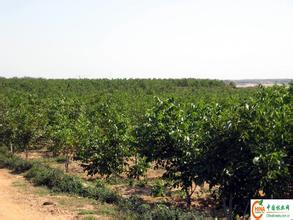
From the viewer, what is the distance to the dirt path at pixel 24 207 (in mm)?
13312

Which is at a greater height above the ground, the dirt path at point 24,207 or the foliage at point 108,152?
the foliage at point 108,152

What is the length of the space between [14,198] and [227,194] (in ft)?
28.7

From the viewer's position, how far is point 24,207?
14.5m

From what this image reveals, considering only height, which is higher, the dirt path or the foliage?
the foliage

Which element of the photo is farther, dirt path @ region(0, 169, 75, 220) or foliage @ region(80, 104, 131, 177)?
foliage @ region(80, 104, 131, 177)

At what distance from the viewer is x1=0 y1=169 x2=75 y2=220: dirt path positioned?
13.3 meters

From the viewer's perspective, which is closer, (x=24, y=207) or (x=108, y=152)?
(x=24, y=207)

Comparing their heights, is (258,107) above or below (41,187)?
above

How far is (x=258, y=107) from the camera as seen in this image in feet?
32.7

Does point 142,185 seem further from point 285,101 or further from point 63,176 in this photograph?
point 285,101

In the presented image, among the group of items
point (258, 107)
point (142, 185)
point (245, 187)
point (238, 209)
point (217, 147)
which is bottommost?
point (142, 185)

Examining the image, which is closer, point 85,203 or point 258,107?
point 258,107

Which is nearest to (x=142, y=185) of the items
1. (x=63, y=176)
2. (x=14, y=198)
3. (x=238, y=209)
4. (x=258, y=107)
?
(x=63, y=176)

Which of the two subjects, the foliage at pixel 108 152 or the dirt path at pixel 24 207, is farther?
the foliage at pixel 108 152
